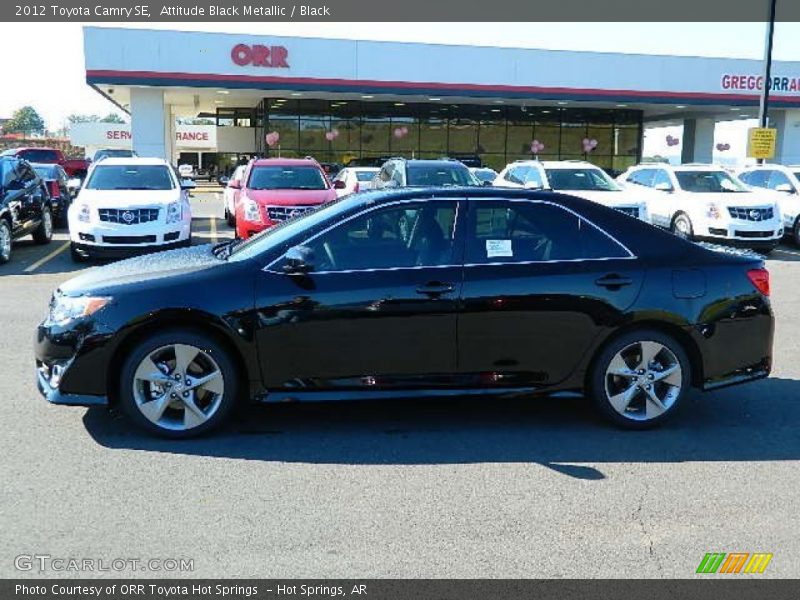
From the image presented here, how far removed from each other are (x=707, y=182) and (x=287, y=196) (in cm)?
872

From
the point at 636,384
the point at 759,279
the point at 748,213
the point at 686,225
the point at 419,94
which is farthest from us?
the point at 419,94

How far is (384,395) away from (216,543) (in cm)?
164

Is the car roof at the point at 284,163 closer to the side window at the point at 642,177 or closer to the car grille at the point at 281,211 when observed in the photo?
the car grille at the point at 281,211

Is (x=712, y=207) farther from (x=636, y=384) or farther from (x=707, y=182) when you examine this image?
(x=636, y=384)

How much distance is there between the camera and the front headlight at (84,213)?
475 inches

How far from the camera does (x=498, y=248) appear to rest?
511 centimetres

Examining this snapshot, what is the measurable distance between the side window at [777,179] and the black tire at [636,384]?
46.4 ft

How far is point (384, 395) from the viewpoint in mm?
4957

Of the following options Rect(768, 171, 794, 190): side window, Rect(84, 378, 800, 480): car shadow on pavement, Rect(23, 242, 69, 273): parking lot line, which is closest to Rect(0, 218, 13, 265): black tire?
Rect(23, 242, 69, 273): parking lot line

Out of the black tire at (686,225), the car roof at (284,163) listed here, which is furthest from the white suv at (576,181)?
the car roof at (284,163)

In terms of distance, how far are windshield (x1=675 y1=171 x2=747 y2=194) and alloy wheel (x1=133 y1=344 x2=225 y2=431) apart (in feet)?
43.2

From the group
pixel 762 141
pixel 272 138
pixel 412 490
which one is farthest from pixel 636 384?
pixel 272 138

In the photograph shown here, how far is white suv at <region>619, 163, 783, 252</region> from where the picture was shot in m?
14.5
